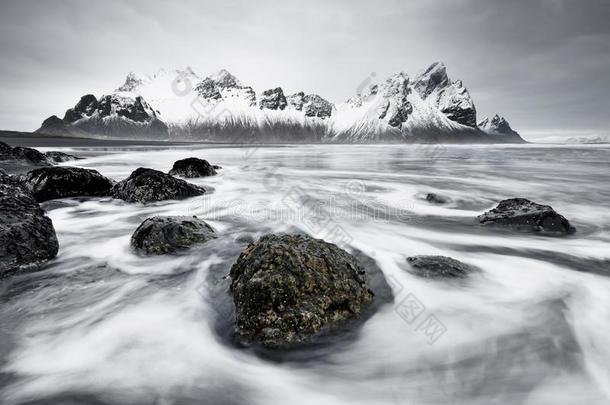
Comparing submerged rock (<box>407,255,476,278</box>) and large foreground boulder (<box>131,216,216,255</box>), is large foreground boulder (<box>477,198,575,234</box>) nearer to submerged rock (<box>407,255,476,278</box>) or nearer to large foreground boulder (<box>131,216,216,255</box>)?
submerged rock (<box>407,255,476,278</box>)

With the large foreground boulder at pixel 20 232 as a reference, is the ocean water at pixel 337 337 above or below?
below

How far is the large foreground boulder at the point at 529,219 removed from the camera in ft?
25.0

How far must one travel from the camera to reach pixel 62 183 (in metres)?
10.5

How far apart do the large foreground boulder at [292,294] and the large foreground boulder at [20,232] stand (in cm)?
337

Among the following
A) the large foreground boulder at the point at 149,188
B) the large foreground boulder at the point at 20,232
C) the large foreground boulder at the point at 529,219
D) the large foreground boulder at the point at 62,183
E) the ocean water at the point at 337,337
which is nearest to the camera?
the ocean water at the point at 337,337

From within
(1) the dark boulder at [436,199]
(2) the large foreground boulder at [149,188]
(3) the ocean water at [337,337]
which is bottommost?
(3) the ocean water at [337,337]

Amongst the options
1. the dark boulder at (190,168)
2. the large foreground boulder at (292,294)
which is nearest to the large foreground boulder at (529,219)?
the large foreground boulder at (292,294)

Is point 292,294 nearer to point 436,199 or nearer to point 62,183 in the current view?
point 436,199

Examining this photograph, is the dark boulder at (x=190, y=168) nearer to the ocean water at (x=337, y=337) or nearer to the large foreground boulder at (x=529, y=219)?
the ocean water at (x=337, y=337)

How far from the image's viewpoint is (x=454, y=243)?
7137 millimetres

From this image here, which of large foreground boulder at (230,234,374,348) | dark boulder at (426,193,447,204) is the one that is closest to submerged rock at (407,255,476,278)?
large foreground boulder at (230,234,374,348)

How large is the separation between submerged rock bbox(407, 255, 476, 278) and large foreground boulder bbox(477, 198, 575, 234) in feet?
10.4

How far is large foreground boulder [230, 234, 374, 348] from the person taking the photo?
3439 mm

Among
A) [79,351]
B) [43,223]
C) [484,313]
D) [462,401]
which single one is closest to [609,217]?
[484,313]
